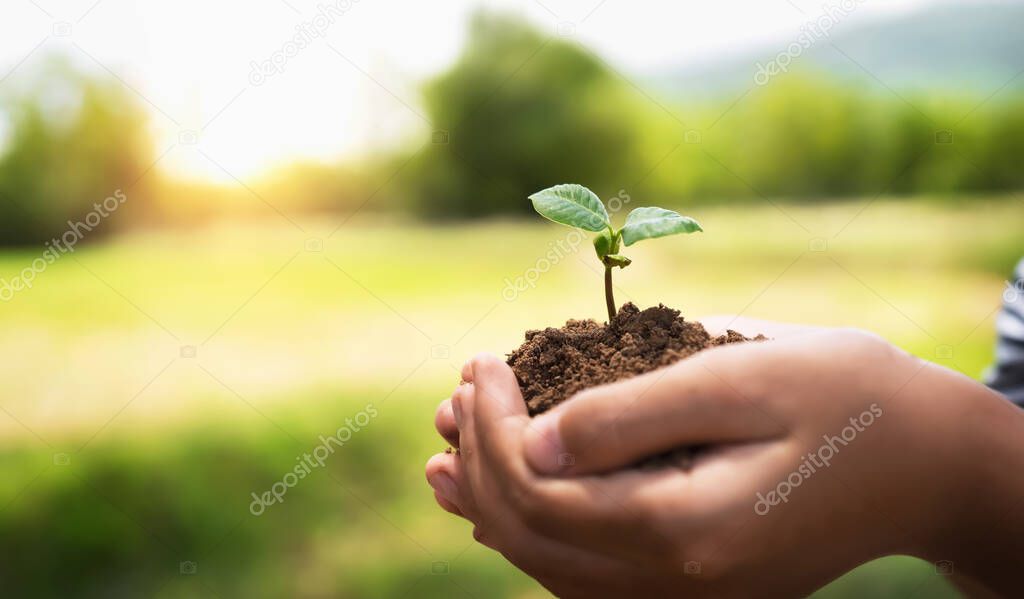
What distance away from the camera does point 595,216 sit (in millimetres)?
1128

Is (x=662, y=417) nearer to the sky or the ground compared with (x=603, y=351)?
nearer to the ground

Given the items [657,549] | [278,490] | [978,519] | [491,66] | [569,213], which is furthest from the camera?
[491,66]

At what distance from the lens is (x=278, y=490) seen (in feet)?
10.3

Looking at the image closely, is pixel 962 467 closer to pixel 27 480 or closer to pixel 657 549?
pixel 657 549

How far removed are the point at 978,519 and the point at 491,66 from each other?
172 inches

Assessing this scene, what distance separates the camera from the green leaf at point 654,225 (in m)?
1.04

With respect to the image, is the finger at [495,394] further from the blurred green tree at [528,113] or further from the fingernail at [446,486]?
the blurred green tree at [528,113]

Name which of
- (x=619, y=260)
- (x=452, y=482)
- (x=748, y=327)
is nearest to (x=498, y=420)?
(x=452, y=482)

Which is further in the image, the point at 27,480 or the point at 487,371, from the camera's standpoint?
the point at 27,480

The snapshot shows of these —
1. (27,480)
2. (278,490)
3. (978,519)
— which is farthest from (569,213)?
(27,480)

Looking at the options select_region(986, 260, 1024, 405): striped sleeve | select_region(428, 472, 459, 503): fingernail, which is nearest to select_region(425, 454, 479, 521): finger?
select_region(428, 472, 459, 503): fingernail
